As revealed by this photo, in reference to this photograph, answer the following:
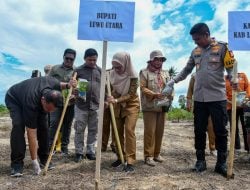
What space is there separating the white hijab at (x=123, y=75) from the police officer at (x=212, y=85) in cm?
103

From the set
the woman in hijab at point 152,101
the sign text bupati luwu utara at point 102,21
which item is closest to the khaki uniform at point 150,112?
the woman in hijab at point 152,101

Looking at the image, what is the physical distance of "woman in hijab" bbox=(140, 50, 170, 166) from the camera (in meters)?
5.89

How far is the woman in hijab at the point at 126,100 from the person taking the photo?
5469mm

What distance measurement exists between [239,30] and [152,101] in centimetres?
174

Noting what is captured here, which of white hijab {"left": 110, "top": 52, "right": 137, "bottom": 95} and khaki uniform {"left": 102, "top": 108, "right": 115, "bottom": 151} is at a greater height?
white hijab {"left": 110, "top": 52, "right": 137, "bottom": 95}

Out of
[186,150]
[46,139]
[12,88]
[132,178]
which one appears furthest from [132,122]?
[186,150]

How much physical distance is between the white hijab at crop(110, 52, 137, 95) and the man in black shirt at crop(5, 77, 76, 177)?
910 millimetres

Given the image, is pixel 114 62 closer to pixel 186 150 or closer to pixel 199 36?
pixel 199 36

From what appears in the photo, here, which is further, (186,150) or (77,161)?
(186,150)

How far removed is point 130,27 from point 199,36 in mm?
1116

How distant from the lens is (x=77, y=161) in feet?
19.6

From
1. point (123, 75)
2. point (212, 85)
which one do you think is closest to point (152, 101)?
point (123, 75)

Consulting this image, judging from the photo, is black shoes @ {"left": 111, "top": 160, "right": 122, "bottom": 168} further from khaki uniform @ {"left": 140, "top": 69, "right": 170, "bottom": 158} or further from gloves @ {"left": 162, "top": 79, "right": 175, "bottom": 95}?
gloves @ {"left": 162, "top": 79, "right": 175, "bottom": 95}

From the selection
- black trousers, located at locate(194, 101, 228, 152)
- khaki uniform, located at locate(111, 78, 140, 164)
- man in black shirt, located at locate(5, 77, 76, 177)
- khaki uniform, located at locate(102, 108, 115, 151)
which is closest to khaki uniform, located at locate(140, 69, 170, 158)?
khaki uniform, located at locate(111, 78, 140, 164)
